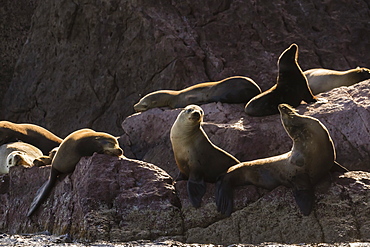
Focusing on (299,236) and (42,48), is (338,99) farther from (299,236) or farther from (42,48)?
(42,48)

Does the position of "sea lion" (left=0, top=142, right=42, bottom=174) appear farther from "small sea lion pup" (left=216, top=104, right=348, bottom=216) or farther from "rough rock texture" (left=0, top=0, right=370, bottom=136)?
"rough rock texture" (left=0, top=0, right=370, bottom=136)

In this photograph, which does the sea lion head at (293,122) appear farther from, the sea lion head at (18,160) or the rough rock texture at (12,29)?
the rough rock texture at (12,29)

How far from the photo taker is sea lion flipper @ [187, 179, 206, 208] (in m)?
7.73

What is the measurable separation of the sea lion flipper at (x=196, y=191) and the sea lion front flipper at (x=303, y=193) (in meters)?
0.96

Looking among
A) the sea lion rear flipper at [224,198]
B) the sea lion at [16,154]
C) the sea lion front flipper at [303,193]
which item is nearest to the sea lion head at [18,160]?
the sea lion at [16,154]

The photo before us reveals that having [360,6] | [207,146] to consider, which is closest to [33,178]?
→ [207,146]

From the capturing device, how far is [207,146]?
8555mm

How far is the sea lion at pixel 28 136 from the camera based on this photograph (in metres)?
12.0

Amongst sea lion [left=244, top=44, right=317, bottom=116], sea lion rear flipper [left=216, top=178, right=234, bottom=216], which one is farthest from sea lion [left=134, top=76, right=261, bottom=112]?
sea lion rear flipper [left=216, top=178, right=234, bottom=216]

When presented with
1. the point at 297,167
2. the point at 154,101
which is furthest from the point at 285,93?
the point at 297,167

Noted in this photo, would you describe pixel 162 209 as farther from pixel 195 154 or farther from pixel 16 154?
pixel 16 154

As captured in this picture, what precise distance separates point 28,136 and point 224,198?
542 centimetres

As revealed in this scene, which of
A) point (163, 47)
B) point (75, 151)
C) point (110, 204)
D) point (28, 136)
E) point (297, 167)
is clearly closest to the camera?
point (297, 167)

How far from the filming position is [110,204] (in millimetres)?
7738
